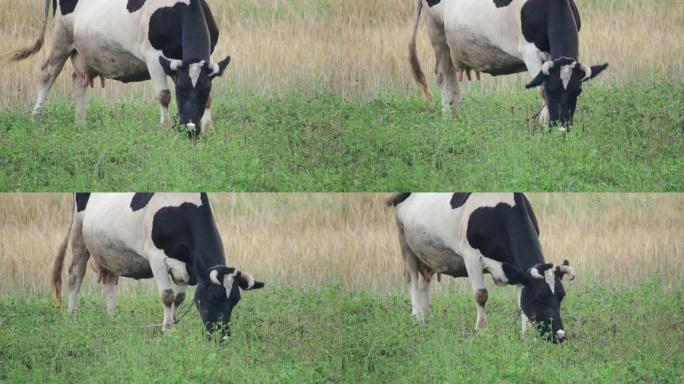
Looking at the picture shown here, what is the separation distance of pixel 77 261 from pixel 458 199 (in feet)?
15.6

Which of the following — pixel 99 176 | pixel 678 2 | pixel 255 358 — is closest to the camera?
pixel 255 358

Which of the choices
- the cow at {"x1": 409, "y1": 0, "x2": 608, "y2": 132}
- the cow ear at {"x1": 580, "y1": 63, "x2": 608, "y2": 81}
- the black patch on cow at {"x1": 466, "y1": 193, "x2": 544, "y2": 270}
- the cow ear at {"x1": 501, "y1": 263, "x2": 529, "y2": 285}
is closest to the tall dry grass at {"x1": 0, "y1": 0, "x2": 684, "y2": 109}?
the cow at {"x1": 409, "y1": 0, "x2": 608, "y2": 132}

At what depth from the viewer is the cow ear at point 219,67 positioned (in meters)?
19.3

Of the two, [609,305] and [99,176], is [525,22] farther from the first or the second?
[99,176]

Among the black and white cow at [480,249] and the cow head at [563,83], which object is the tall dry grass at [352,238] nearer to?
the black and white cow at [480,249]

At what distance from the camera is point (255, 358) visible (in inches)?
706

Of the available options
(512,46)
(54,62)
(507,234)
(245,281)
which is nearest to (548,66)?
(512,46)

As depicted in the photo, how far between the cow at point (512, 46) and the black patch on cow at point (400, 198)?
1214 mm

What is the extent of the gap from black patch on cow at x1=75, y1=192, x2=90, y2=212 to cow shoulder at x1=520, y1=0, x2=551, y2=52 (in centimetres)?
567

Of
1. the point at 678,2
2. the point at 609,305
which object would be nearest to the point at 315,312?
the point at 609,305

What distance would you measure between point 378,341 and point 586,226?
10.6 feet

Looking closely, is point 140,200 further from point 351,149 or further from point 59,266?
point 351,149

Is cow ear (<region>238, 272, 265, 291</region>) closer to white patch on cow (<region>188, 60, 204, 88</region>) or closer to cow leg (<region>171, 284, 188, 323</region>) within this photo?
cow leg (<region>171, 284, 188, 323</region>)

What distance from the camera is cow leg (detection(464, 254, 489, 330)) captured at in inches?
744
